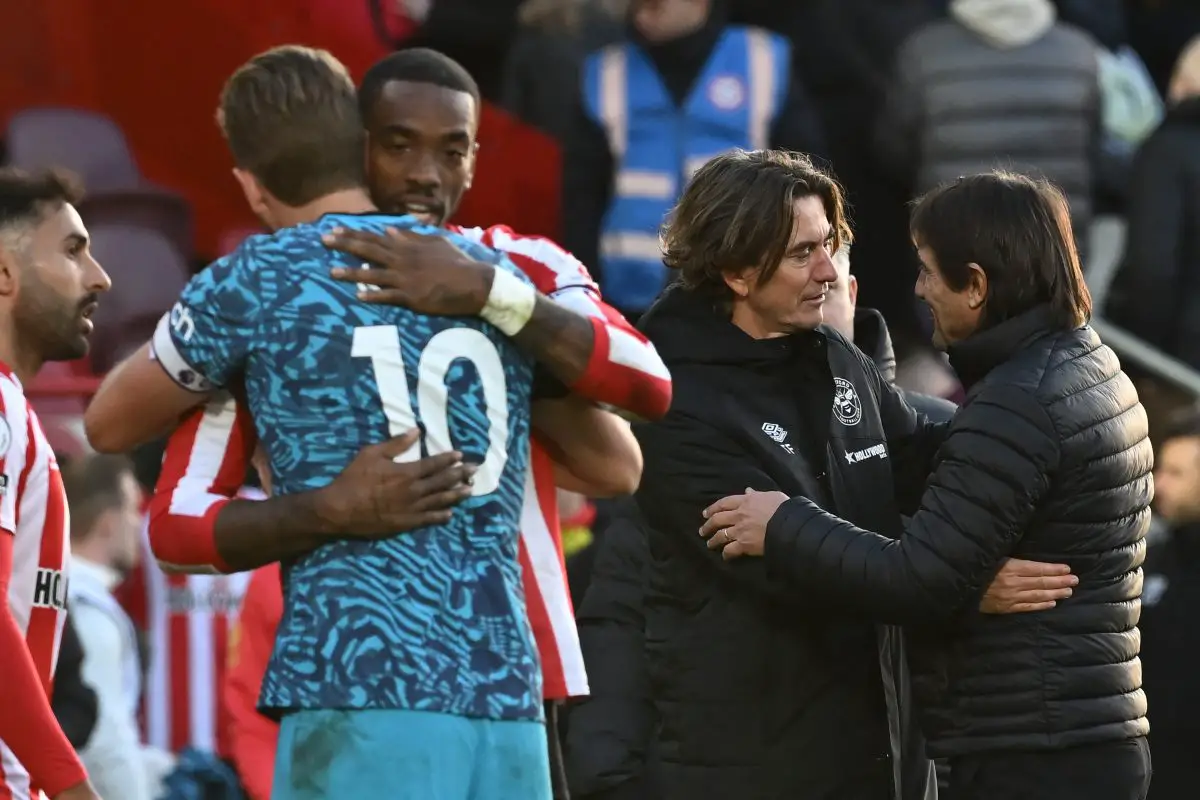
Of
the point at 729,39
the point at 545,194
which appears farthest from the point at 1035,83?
the point at 545,194

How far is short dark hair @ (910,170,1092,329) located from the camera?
4281mm

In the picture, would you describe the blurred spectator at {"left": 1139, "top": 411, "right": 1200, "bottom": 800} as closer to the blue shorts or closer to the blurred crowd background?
the blurred crowd background

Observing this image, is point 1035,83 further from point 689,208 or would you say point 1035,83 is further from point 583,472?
point 583,472

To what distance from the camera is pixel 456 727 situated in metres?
3.61

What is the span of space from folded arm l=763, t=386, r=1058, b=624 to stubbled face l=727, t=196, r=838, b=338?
0.39 m

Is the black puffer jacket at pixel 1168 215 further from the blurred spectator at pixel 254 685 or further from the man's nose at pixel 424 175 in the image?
the man's nose at pixel 424 175

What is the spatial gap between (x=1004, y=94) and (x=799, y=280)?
179 inches

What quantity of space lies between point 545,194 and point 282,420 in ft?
19.2

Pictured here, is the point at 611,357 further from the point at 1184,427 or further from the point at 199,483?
the point at 1184,427

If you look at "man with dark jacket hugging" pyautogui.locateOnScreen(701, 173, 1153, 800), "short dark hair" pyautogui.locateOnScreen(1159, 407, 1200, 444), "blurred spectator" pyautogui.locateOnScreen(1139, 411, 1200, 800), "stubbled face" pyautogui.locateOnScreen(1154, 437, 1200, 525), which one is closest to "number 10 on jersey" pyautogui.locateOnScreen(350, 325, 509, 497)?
"man with dark jacket hugging" pyautogui.locateOnScreen(701, 173, 1153, 800)

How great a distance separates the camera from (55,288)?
172 inches

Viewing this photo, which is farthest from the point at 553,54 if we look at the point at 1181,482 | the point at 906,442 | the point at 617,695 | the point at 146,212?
the point at 906,442

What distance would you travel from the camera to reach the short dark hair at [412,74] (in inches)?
184

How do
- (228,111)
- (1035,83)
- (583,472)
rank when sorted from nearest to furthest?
(228,111)
(583,472)
(1035,83)
